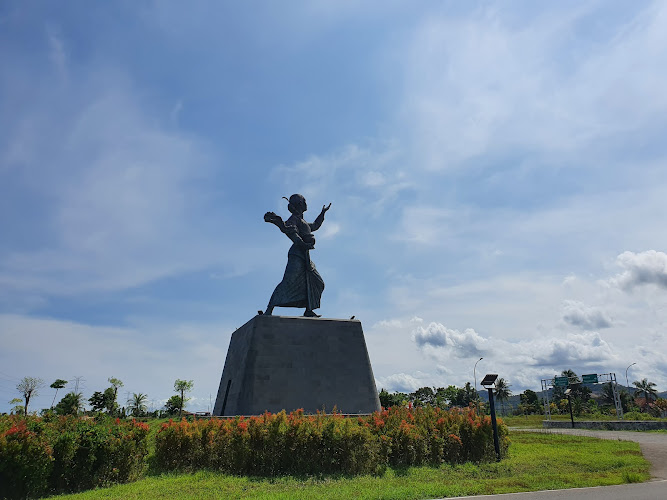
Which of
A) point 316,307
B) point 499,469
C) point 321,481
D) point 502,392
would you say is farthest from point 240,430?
point 502,392

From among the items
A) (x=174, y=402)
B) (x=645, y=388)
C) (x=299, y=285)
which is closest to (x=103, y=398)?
(x=174, y=402)

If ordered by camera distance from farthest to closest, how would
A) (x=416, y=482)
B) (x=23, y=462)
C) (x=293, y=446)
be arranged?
(x=293, y=446) < (x=416, y=482) < (x=23, y=462)

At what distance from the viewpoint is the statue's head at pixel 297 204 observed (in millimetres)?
18766

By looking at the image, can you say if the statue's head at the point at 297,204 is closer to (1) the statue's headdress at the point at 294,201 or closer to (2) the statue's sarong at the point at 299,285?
(1) the statue's headdress at the point at 294,201

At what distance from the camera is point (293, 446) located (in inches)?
360

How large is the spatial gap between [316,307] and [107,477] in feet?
35.2

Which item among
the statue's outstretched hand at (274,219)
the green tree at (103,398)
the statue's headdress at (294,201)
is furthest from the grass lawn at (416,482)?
the green tree at (103,398)

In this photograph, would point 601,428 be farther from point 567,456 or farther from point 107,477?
point 107,477

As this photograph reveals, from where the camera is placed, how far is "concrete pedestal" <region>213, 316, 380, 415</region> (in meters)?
15.2

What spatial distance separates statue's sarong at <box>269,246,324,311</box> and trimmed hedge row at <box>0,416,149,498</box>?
9.03 metres

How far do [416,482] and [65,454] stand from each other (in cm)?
619

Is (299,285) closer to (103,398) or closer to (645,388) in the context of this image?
(103,398)

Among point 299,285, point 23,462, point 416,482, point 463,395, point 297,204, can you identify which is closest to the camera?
point 23,462

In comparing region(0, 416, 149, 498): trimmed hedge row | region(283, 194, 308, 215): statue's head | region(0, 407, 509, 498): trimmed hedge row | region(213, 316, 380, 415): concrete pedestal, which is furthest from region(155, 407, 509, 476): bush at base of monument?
region(283, 194, 308, 215): statue's head
